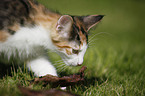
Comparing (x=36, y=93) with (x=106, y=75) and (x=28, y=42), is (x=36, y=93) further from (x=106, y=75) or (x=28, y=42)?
(x=106, y=75)

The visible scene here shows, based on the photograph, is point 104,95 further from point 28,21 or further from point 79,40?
point 28,21

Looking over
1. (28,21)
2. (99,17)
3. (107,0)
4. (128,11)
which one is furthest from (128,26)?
(28,21)

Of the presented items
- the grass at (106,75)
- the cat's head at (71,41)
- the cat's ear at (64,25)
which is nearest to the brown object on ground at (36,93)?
the grass at (106,75)

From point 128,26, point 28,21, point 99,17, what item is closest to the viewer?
point 28,21

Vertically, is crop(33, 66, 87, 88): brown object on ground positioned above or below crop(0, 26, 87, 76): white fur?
below

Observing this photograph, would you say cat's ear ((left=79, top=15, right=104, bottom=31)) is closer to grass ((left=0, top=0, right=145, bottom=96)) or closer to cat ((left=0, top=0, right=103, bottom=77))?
cat ((left=0, top=0, right=103, bottom=77))

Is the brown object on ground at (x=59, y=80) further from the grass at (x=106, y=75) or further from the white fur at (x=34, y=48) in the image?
the white fur at (x=34, y=48)

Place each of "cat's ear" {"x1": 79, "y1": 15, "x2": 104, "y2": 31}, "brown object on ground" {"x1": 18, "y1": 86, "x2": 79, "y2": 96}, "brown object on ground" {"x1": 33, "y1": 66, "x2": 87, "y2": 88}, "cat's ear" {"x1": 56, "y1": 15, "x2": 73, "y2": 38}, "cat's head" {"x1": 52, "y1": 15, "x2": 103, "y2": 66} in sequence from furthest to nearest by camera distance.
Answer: "cat's ear" {"x1": 79, "y1": 15, "x2": 104, "y2": 31}, "cat's head" {"x1": 52, "y1": 15, "x2": 103, "y2": 66}, "cat's ear" {"x1": 56, "y1": 15, "x2": 73, "y2": 38}, "brown object on ground" {"x1": 33, "y1": 66, "x2": 87, "y2": 88}, "brown object on ground" {"x1": 18, "y1": 86, "x2": 79, "y2": 96}

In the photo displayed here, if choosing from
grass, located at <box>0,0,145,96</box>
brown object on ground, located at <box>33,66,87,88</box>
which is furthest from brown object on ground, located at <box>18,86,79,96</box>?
brown object on ground, located at <box>33,66,87,88</box>
